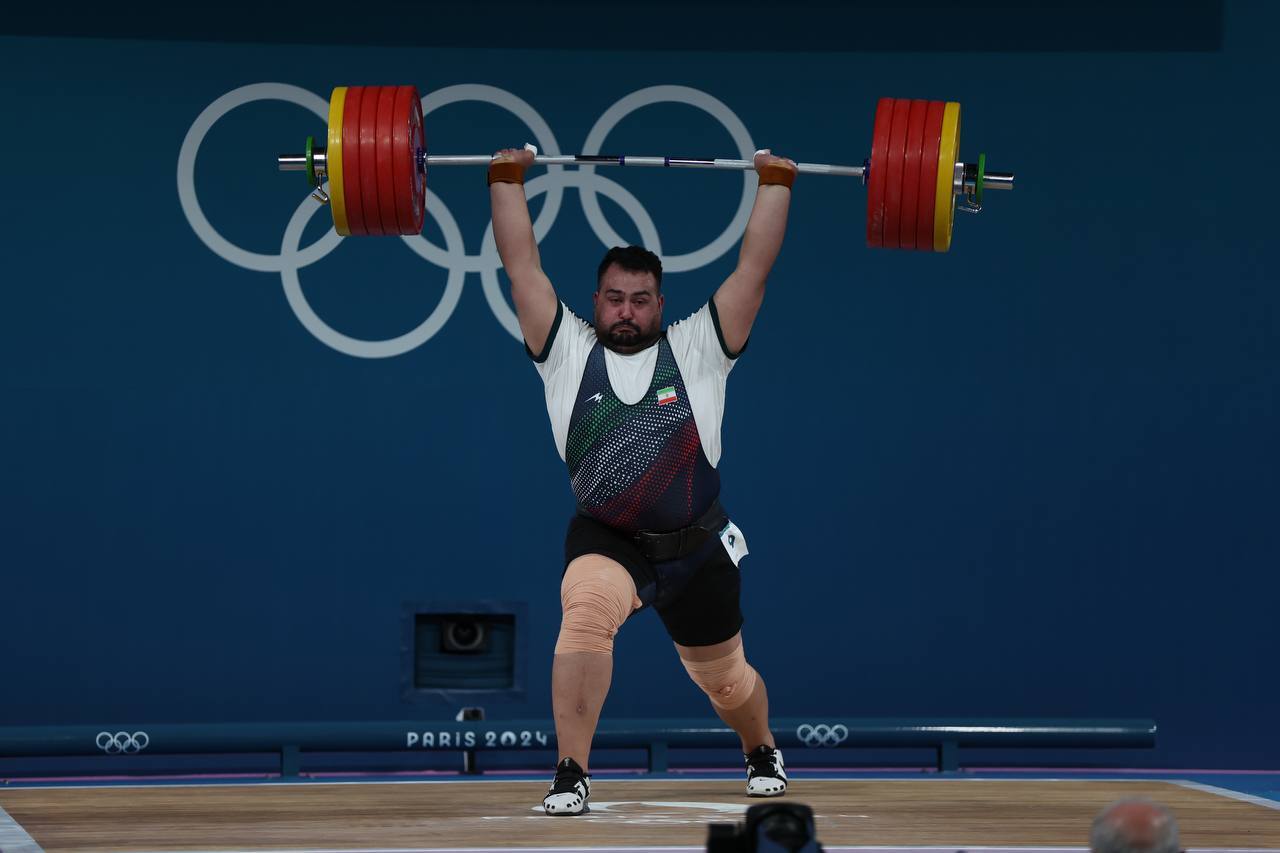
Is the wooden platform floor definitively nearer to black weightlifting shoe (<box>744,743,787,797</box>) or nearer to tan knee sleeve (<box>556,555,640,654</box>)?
black weightlifting shoe (<box>744,743,787,797</box>)

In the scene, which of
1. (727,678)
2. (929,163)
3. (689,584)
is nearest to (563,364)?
(689,584)

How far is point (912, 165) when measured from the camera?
372 centimetres

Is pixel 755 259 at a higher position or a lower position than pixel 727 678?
higher

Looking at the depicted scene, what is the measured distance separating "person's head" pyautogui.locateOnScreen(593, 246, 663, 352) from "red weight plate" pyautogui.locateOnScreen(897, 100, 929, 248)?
61 centimetres

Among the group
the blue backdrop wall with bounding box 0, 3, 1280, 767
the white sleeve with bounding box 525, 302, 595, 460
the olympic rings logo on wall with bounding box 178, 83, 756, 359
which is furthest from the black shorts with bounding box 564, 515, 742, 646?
the olympic rings logo on wall with bounding box 178, 83, 756, 359

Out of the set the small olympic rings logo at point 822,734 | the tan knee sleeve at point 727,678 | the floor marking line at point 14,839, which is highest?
the small olympic rings logo at point 822,734

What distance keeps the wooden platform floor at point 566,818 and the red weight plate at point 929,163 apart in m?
1.37

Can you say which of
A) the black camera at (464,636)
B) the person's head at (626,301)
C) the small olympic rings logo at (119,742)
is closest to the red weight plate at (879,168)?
the person's head at (626,301)

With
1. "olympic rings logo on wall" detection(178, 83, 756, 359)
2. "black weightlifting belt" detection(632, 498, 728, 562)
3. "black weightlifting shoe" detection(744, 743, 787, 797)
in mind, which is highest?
"olympic rings logo on wall" detection(178, 83, 756, 359)

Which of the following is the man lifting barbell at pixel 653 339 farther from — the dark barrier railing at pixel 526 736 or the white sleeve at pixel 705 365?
the dark barrier railing at pixel 526 736

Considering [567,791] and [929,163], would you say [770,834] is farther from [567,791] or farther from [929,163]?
[929,163]

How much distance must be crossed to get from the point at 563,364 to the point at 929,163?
0.97 meters

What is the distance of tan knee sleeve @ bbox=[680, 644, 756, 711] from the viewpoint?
379 cm

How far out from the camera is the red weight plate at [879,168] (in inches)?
147
